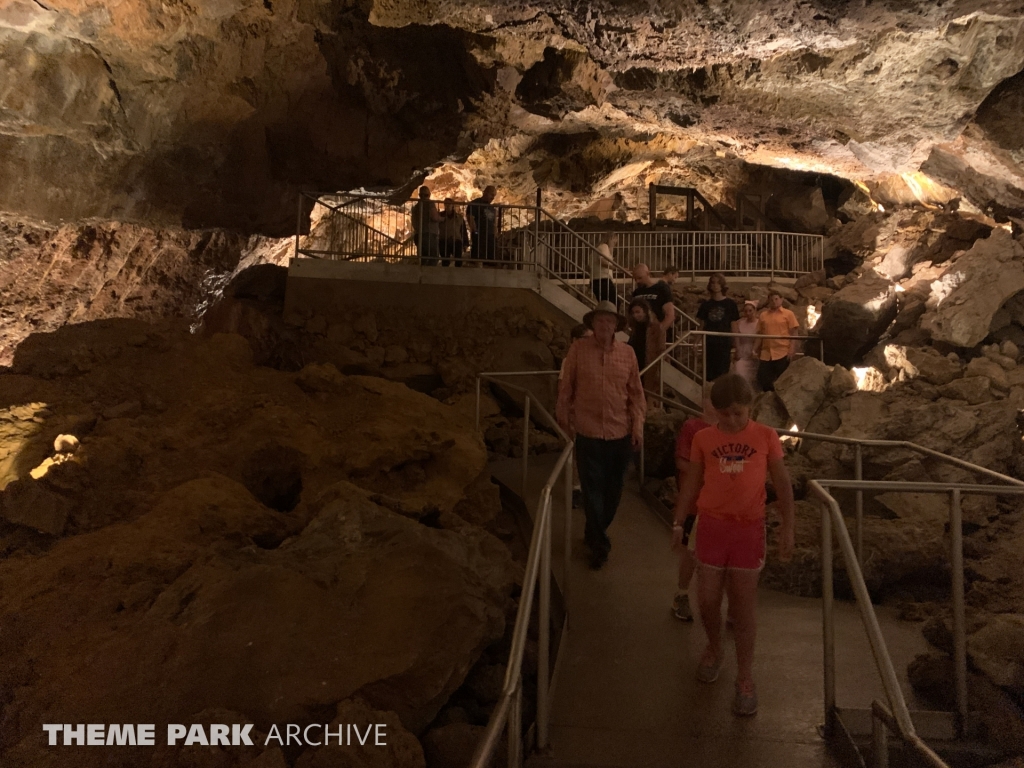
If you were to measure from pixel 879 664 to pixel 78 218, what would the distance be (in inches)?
442

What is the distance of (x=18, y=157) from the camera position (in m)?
9.47

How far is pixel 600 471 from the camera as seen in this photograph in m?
5.03

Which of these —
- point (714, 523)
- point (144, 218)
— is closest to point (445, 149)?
point (144, 218)

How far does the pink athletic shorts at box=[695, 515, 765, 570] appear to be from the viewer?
339cm

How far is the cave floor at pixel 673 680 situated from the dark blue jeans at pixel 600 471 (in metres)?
0.45

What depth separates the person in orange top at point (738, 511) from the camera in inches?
133

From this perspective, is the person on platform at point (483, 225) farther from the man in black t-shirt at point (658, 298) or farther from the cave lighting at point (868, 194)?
the cave lighting at point (868, 194)

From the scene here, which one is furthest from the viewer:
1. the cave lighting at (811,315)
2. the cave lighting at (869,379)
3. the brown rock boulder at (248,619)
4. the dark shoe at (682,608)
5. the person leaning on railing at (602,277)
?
the cave lighting at (811,315)

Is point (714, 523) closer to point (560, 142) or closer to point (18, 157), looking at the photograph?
point (18, 157)

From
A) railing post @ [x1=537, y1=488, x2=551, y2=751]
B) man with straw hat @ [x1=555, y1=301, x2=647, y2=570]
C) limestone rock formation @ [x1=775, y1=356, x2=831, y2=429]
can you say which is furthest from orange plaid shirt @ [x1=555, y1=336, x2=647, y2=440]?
limestone rock formation @ [x1=775, y1=356, x2=831, y2=429]

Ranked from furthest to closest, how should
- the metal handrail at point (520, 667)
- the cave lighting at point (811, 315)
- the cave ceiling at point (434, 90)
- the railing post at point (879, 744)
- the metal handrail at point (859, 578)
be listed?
the cave lighting at point (811, 315)
the cave ceiling at point (434, 90)
the metal handrail at point (859, 578)
the railing post at point (879, 744)
the metal handrail at point (520, 667)

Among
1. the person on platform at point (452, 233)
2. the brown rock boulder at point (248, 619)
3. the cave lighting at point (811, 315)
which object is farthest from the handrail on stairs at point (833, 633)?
the cave lighting at point (811, 315)

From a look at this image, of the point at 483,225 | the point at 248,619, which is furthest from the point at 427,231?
the point at 248,619

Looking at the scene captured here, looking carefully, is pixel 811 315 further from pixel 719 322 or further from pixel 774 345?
pixel 719 322
